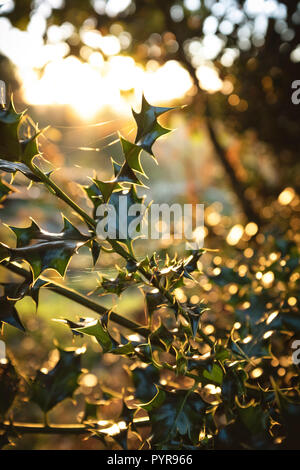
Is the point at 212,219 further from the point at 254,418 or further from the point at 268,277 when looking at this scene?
the point at 254,418

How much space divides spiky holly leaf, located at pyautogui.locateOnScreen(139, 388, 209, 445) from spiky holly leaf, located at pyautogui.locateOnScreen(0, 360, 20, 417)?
0.39 metres

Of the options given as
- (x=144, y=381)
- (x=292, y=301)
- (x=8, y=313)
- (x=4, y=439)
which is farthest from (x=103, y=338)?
(x=292, y=301)

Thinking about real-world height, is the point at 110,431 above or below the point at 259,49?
below

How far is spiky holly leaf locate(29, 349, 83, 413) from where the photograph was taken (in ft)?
3.01

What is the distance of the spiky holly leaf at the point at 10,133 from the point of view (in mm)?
546

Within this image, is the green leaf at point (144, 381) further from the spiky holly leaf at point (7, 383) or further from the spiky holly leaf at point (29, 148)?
the spiky holly leaf at point (29, 148)

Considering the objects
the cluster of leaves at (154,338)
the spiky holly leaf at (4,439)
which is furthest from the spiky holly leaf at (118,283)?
the spiky holly leaf at (4,439)

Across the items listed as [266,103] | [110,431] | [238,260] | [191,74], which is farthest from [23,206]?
[110,431]

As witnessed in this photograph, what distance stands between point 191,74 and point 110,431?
1.88 metres

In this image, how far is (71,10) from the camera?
184 centimetres

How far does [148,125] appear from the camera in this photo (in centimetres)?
65

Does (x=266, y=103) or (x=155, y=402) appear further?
(x=266, y=103)

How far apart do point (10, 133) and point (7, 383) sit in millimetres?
629

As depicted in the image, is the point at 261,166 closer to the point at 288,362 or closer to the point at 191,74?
the point at 191,74
